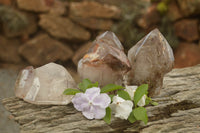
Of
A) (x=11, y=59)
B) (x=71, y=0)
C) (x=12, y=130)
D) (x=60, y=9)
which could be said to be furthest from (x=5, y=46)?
(x=12, y=130)

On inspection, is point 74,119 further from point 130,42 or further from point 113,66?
point 130,42

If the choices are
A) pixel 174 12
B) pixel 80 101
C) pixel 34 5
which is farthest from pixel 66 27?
pixel 80 101

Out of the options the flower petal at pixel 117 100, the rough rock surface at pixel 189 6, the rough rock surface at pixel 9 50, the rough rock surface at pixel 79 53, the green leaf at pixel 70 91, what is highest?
the rough rock surface at pixel 189 6

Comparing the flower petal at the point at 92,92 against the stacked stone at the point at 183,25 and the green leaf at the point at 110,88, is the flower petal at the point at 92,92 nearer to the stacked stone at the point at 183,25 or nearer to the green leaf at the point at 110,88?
the green leaf at the point at 110,88

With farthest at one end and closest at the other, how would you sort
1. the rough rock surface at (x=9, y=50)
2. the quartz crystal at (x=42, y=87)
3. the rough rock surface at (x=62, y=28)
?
the rough rock surface at (x=62, y=28) → the rough rock surface at (x=9, y=50) → the quartz crystal at (x=42, y=87)

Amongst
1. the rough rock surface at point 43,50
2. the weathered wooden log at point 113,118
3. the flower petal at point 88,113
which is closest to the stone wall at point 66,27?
the rough rock surface at point 43,50

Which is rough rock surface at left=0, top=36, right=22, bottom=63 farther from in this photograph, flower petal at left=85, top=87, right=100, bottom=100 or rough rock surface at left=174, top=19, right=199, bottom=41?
flower petal at left=85, top=87, right=100, bottom=100
